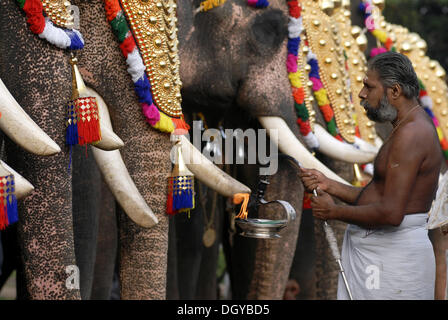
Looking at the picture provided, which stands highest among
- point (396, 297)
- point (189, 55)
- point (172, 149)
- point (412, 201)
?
point (189, 55)

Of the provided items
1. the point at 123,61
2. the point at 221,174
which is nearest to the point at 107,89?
the point at 123,61

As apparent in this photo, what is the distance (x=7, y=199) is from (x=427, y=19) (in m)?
10.6

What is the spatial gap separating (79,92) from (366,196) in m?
1.05

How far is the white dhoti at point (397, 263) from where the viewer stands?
308 centimetres

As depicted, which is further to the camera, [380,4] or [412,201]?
[380,4]

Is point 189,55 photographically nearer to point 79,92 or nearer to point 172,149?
point 172,149

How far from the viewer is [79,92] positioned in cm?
277

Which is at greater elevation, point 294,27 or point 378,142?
point 294,27

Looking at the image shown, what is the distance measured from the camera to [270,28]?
13.1 ft

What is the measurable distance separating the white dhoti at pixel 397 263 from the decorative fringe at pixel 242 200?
0.45 m

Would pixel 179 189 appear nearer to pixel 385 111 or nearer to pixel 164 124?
pixel 164 124

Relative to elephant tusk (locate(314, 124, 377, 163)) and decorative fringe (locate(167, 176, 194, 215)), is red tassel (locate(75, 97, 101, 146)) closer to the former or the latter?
decorative fringe (locate(167, 176, 194, 215))

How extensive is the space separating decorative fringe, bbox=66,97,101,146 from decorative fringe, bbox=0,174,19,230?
1.23ft

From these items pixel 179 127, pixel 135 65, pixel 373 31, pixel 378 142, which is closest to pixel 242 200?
pixel 179 127
